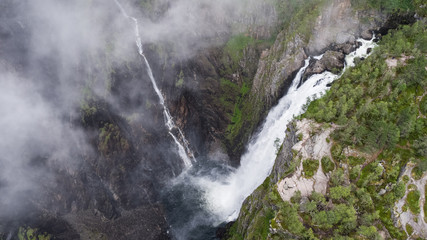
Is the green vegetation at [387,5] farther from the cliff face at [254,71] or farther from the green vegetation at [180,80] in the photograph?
the green vegetation at [180,80]

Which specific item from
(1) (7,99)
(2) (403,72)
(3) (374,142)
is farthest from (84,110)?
(2) (403,72)

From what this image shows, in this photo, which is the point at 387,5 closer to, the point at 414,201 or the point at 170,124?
the point at 414,201

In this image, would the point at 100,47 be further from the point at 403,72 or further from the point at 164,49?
the point at 403,72

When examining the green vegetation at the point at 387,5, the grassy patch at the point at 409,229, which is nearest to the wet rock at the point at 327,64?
the green vegetation at the point at 387,5

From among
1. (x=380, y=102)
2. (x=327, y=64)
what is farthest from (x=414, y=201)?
(x=327, y=64)

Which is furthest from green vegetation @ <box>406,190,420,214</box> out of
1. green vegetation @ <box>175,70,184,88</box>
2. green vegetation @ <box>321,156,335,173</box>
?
green vegetation @ <box>175,70,184,88</box>

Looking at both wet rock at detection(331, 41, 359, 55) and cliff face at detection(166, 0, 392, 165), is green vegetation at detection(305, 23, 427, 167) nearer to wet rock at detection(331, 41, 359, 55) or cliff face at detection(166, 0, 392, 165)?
wet rock at detection(331, 41, 359, 55)
